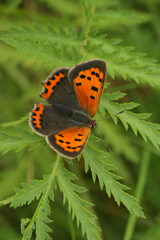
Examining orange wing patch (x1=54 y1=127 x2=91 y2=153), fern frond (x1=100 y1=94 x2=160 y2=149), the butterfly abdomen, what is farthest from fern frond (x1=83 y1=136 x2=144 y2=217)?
the butterfly abdomen

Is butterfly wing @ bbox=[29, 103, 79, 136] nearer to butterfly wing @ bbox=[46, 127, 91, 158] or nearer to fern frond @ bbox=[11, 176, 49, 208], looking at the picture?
butterfly wing @ bbox=[46, 127, 91, 158]

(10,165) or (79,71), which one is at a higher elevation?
(79,71)

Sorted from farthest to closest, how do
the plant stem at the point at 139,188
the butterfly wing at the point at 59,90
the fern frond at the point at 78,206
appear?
1. the plant stem at the point at 139,188
2. the butterfly wing at the point at 59,90
3. the fern frond at the point at 78,206

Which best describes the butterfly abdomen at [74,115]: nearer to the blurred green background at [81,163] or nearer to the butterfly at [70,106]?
the butterfly at [70,106]

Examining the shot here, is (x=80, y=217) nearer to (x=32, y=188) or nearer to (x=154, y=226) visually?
(x=32, y=188)

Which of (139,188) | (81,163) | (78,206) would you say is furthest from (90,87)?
(81,163)

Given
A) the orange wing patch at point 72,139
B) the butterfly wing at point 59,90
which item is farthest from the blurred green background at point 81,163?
the orange wing patch at point 72,139

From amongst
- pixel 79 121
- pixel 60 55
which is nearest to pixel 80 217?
pixel 79 121
